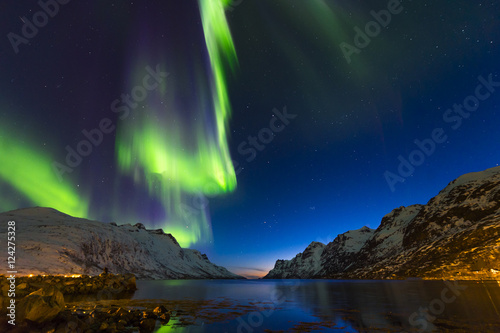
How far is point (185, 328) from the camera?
24.8 meters

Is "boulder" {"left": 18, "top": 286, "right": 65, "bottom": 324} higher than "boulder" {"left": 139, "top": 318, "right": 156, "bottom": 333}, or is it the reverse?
"boulder" {"left": 18, "top": 286, "right": 65, "bottom": 324}

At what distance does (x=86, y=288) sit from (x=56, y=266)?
314 ft

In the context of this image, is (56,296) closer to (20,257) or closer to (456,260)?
(20,257)

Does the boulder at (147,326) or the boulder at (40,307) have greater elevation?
the boulder at (40,307)

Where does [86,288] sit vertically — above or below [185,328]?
above

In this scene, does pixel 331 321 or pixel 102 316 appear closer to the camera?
pixel 102 316

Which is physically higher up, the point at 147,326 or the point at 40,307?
the point at 40,307

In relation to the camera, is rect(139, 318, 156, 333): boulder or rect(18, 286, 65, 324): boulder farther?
rect(139, 318, 156, 333): boulder

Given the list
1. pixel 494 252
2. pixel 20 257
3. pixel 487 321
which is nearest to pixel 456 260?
pixel 494 252

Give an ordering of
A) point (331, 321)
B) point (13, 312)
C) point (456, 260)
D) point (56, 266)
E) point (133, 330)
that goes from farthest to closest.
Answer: point (456, 260) < point (56, 266) < point (331, 321) < point (133, 330) < point (13, 312)

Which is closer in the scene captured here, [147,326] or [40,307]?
[40,307]

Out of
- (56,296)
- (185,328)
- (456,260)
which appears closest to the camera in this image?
(56,296)

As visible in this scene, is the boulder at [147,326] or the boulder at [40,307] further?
the boulder at [147,326]

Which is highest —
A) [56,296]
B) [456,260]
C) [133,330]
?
[456,260]
